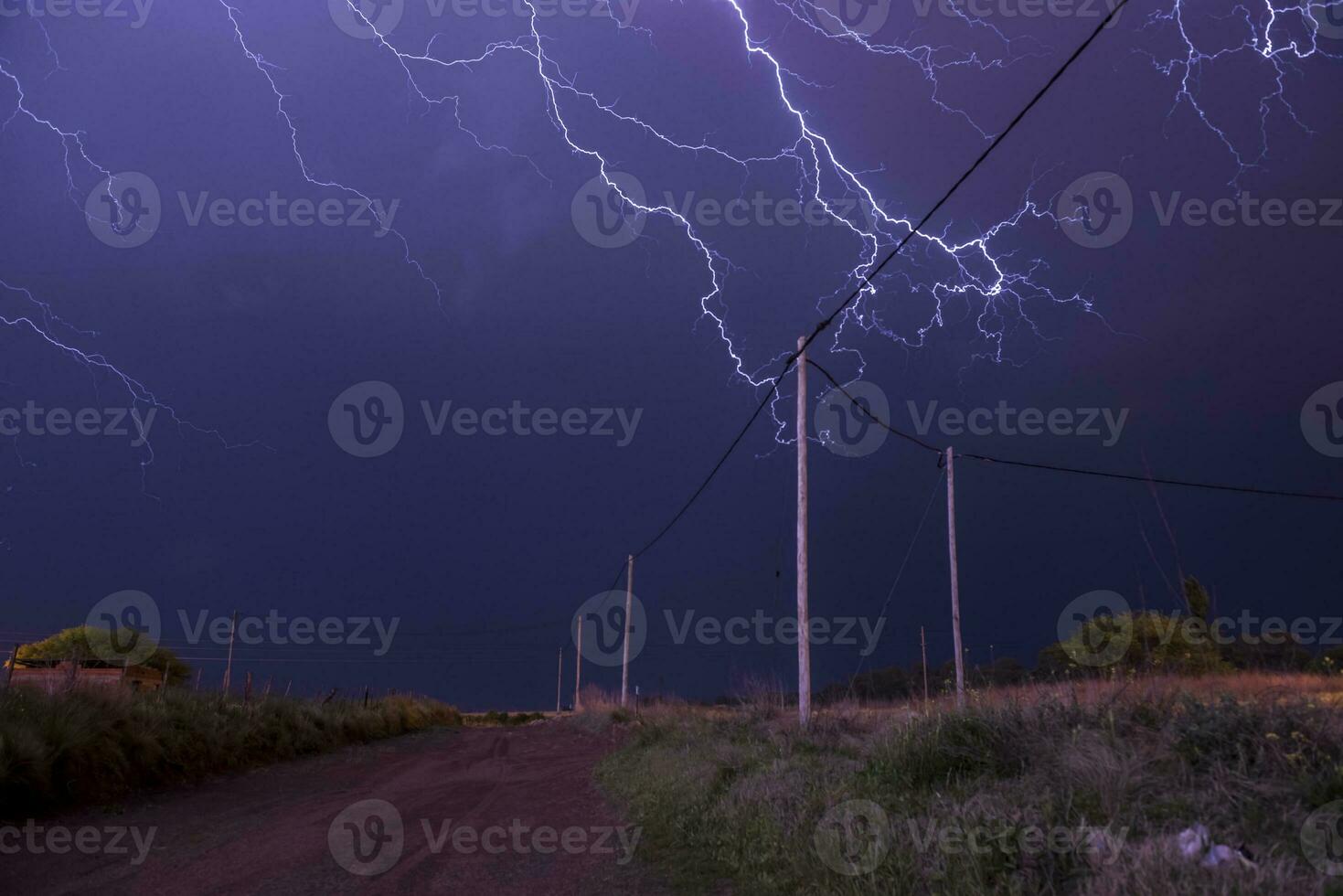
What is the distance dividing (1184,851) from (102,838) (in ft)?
28.5

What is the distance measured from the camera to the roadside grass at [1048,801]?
414 centimetres

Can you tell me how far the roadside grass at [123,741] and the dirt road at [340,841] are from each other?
47 centimetres

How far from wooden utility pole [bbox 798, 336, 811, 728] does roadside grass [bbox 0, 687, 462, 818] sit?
28.6ft

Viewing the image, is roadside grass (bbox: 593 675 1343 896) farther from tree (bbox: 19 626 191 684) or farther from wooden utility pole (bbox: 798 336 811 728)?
tree (bbox: 19 626 191 684)

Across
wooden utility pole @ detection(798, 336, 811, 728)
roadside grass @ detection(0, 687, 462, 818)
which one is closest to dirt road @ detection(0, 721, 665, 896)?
roadside grass @ detection(0, 687, 462, 818)

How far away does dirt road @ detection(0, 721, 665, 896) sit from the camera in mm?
6336

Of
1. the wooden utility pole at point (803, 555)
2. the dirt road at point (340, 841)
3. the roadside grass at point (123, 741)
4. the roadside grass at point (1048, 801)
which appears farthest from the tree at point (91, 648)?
the roadside grass at point (1048, 801)

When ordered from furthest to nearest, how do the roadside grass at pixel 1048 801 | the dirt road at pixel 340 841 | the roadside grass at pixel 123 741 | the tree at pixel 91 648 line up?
the tree at pixel 91 648, the roadside grass at pixel 123 741, the dirt road at pixel 340 841, the roadside grass at pixel 1048 801

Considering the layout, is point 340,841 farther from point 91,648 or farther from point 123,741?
point 91,648

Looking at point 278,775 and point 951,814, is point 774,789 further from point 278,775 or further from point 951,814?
point 278,775

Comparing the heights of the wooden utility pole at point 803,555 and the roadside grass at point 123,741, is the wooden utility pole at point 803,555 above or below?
above

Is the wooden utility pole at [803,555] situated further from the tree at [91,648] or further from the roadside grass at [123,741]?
the tree at [91,648]

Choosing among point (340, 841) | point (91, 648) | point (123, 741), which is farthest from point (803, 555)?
point (91, 648)

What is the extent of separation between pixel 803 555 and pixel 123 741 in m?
9.58
